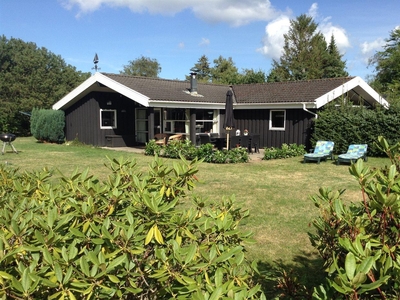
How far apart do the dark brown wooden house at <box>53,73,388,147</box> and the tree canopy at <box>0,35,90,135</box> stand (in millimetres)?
19338

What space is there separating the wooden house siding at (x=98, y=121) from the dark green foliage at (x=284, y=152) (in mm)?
9420

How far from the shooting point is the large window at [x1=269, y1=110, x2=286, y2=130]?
19.0m

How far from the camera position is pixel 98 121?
20922 millimetres

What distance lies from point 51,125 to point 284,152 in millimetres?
15046

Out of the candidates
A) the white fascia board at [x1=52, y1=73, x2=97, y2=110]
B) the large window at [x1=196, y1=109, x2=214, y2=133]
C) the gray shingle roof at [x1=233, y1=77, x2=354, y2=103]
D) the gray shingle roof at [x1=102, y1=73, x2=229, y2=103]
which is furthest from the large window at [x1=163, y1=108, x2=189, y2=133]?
the white fascia board at [x1=52, y1=73, x2=97, y2=110]

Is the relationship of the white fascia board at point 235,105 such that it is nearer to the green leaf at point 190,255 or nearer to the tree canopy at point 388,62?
the green leaf at point 190,255

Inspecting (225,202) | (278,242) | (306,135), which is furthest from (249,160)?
(225,202)

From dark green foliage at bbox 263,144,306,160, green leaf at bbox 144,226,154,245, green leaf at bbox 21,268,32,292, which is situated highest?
green leaf at bbox 144,226,154,245

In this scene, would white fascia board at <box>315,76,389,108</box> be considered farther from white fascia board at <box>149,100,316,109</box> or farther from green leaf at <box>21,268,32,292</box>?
green leaf at <box>21,268,32,292</box>

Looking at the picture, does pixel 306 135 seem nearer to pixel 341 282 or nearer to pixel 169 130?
pixel 169 130

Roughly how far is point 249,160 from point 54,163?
7.77 metres

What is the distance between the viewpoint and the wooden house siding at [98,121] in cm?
2094

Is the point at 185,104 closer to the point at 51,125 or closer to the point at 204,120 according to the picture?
the point at 204,120

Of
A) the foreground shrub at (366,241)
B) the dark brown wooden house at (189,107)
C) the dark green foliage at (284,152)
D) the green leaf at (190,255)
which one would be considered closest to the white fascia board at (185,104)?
the dark brown wooden house at (189,107)
